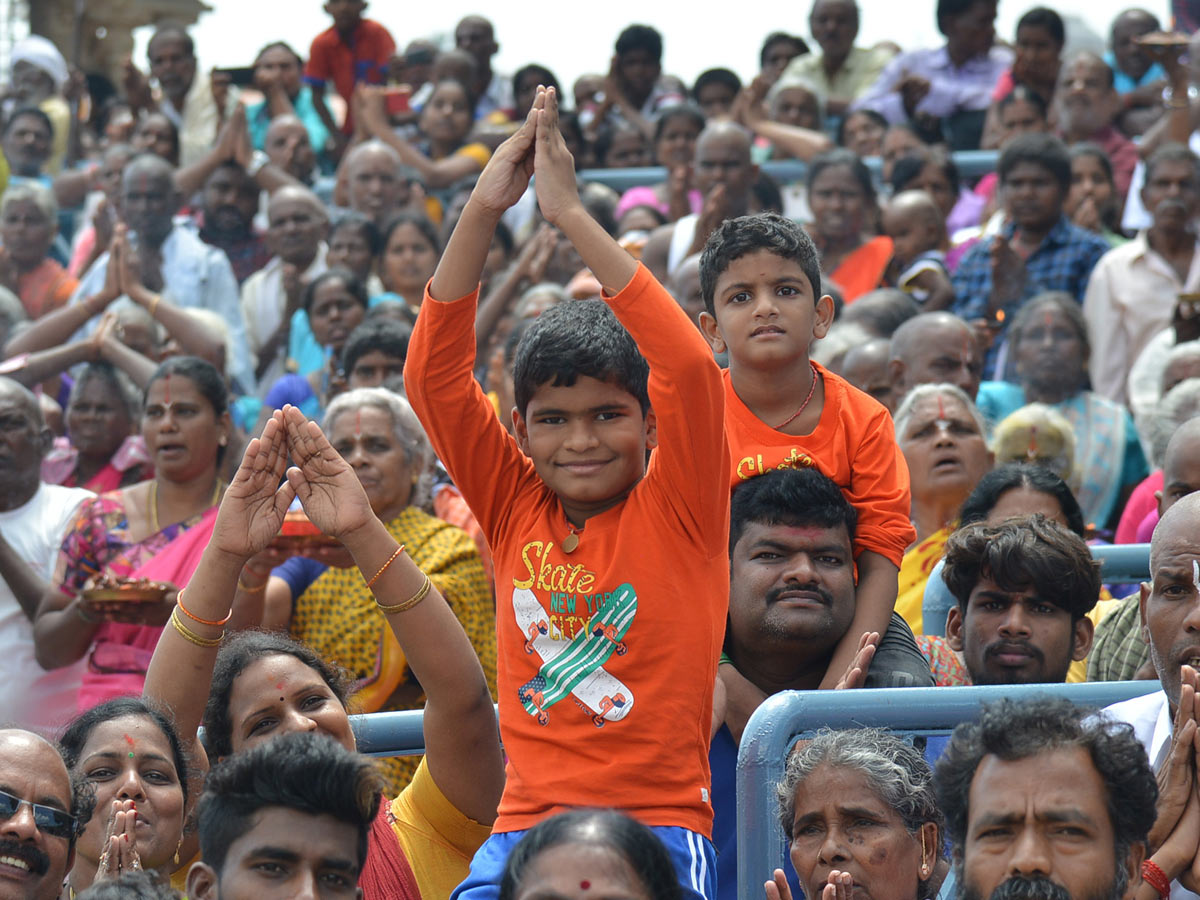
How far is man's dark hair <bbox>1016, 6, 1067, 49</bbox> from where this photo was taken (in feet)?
33.8

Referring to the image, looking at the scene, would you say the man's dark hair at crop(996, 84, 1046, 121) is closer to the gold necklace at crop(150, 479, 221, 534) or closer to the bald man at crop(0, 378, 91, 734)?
the gold necklace at crop(150, 479, 221, 534)

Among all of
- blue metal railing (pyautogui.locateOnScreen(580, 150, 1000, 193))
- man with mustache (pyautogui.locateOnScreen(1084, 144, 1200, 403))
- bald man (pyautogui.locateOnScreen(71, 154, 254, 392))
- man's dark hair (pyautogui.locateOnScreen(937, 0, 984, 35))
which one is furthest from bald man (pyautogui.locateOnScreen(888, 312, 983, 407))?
man's dark hair (pyautogui.locateOnScreen(937, 0, 984, 35))

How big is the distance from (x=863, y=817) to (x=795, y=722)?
259 millimetres

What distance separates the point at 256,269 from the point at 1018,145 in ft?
15.0

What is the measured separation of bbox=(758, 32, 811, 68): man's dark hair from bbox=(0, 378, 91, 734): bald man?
6842mm

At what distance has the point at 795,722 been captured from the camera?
11.5 ft

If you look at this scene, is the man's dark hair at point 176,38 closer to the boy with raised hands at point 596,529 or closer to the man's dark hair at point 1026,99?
the man's dark hair at point 1026,99

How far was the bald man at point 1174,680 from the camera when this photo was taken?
3.35 metres

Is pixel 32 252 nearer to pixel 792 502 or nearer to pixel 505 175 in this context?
pixel 792 502

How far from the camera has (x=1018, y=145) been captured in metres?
8.24

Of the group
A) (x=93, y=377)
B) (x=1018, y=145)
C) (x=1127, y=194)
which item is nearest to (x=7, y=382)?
(x=93, y=377)

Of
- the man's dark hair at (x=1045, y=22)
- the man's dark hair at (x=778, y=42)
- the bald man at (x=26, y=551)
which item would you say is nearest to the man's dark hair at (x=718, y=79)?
the man's dark hair at (x=778, y=42)

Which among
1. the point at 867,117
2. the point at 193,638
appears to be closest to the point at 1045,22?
the point at 867,117

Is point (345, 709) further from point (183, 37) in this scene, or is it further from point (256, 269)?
point (183, 37)
